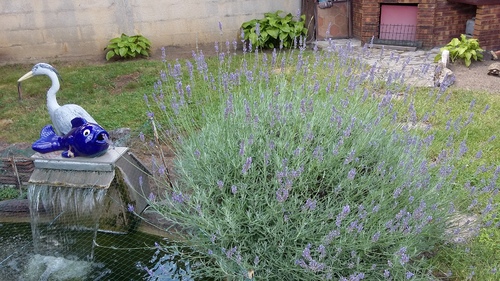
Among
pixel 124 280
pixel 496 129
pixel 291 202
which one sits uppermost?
Answer: pixel 291 202

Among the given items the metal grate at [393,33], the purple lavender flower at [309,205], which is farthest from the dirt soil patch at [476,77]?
the purple lavender flower at [309,205]

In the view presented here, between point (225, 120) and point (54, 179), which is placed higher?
point (225, 120)

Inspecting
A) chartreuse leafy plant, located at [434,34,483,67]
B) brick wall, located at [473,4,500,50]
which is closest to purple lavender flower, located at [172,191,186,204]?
chartreuse leafy plant, located at [434,34,483,67]

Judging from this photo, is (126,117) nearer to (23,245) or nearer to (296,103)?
(23,245)

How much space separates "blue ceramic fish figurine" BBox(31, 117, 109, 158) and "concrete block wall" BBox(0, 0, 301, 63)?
527 cm

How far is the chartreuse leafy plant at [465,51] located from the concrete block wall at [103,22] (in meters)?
2.90

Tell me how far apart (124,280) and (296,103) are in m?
1.67

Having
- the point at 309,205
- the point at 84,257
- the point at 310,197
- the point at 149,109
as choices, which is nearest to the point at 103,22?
the point at 149,109

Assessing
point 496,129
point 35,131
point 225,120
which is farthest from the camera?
point 35,131

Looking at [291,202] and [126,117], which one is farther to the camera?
[126,117]

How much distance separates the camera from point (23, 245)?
3.69m

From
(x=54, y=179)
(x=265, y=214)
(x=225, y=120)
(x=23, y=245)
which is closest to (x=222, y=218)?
(x=265, y=214)

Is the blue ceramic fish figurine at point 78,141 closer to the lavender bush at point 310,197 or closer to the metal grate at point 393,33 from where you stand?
the lavender bush at point 310,197

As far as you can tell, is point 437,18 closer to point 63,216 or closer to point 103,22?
point 103,22
